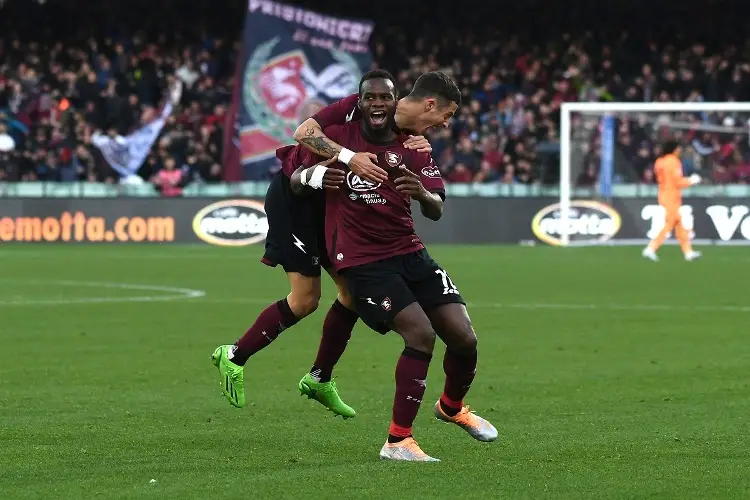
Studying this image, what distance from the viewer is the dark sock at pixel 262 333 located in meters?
9.38

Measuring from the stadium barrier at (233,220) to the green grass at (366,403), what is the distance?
1084cm

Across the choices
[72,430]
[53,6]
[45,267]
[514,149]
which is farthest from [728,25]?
[72,430]

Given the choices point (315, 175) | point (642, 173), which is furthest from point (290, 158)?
point (642, 173)

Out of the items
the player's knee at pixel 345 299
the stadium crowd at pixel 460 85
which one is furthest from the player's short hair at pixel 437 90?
the stadium crowd at pixel 460 85

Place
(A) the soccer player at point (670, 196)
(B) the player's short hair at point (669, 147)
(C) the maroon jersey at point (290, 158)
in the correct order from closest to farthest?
(C) the maroon jersey at point (290, 158), (A) the soccer player at point (670, 196), (B) the player's short hair at point (669, 147)

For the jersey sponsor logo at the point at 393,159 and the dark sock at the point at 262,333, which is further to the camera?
the dark sock at the point at 262,333

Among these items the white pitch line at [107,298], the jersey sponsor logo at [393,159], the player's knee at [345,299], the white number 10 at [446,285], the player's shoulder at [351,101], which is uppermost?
the player's shoulder at [351,101]

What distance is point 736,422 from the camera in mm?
8844

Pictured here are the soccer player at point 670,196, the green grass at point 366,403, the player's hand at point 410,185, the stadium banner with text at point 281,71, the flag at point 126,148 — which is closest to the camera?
the green grass at point 366,403

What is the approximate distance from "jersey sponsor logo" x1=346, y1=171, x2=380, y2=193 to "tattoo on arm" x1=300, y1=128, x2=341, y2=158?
134 mm

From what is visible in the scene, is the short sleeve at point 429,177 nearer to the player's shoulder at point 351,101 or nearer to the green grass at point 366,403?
the player's shoulder at point 351,101

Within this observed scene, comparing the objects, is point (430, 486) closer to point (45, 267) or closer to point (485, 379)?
point (485, 379)

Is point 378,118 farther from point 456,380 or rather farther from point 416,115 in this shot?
point 456,380

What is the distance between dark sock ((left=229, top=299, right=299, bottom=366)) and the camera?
9.38m
